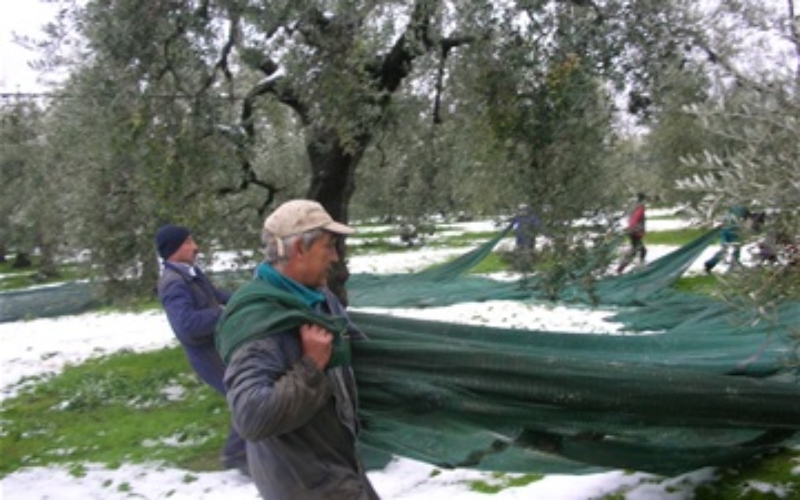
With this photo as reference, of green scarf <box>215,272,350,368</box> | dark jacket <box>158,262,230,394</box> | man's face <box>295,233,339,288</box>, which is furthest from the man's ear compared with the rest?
dark jacket <box>158,262,230,394</box>

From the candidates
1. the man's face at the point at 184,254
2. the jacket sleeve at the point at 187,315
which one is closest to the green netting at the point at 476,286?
the man's face at the point at 184,254

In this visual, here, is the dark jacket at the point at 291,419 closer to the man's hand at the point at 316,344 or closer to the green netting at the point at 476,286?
the man's hand at the point at 316,344

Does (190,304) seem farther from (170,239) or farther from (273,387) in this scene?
(273,387)

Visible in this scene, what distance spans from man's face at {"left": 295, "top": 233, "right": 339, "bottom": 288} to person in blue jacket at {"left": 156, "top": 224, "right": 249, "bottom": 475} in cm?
276

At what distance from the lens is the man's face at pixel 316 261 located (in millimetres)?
2807

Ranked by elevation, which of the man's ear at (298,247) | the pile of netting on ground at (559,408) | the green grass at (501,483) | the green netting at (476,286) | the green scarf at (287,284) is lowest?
the green grass at (501,483)

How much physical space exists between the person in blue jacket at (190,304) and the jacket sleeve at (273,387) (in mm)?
2836

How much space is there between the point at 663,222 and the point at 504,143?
30.7 m

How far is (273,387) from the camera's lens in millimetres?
2561

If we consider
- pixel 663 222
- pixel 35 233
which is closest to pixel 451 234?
pixel 663 222

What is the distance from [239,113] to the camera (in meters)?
8.12

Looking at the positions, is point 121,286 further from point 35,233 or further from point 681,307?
point 35,233

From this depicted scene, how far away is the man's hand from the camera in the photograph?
2682 millimetres

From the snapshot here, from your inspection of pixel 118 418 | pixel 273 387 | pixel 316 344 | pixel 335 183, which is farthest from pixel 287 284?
pixel 335 183
